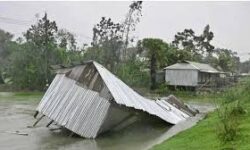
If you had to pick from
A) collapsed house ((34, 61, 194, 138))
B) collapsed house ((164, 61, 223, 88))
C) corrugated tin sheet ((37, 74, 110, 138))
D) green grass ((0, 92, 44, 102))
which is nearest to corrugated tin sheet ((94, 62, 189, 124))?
collapsed house ((34, 61, 194, 138))

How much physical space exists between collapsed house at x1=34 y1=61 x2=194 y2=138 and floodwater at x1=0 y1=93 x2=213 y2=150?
673 millimetres

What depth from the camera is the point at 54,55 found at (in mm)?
55906

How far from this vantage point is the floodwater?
17.4 metres

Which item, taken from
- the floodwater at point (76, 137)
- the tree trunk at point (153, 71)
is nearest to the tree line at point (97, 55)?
the tree trunk at point (153, 71)

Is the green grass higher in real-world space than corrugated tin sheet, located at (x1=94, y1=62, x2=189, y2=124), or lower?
lower

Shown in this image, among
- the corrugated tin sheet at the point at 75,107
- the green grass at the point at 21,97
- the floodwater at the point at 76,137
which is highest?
the corrugated tin sheet at the point at 75,107

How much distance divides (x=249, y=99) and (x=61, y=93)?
976 centimetres

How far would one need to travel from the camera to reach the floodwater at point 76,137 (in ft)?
57.2

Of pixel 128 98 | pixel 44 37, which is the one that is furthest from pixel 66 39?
pixel 128 98

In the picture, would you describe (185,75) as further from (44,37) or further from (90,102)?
(90,102)

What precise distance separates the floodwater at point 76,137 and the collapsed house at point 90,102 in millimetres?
673

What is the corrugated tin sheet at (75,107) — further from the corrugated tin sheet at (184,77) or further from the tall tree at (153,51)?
the corrugated tin sheet at (184,77)

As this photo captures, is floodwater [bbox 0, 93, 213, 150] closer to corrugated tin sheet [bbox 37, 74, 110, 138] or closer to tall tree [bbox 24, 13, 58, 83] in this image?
corrugated tin sheet [bbox 37, 74, 110, 138]

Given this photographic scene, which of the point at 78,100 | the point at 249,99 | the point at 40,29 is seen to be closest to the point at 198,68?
the point at 40,29
